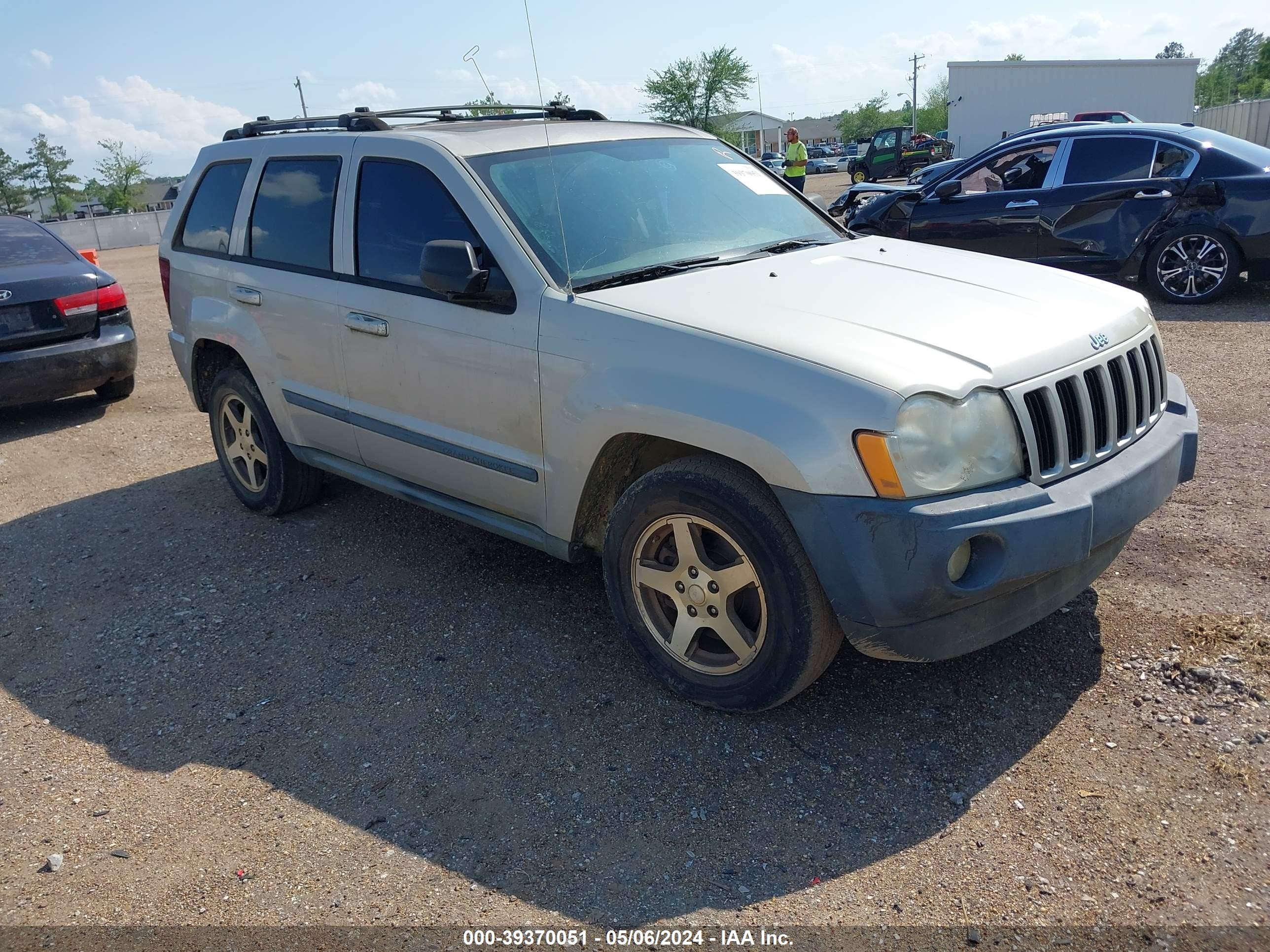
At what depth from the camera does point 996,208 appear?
32.0ft

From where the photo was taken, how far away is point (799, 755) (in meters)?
3.14

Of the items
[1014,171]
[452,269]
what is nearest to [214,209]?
[452,269]

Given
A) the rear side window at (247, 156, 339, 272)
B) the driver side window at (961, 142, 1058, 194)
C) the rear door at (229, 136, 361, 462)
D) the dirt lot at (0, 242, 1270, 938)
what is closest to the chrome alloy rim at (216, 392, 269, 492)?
the rear door at (229, 136, 361, 462)

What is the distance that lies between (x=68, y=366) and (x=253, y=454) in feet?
10.2

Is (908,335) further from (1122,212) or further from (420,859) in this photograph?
(1122,212)

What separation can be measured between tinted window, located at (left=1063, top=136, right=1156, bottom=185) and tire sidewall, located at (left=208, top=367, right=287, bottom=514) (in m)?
7.79

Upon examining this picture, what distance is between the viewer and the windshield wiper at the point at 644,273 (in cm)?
359

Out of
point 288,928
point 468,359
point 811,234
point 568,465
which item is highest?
point 811,234

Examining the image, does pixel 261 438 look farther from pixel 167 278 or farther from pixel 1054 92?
pixel 1054 92

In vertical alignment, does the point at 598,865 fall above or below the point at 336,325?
below

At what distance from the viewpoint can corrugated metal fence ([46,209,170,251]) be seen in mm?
36125

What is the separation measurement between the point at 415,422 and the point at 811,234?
192cm

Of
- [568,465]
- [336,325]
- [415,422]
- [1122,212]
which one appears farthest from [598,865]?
[1122,212]

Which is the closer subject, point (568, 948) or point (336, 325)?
point (568, 948)
